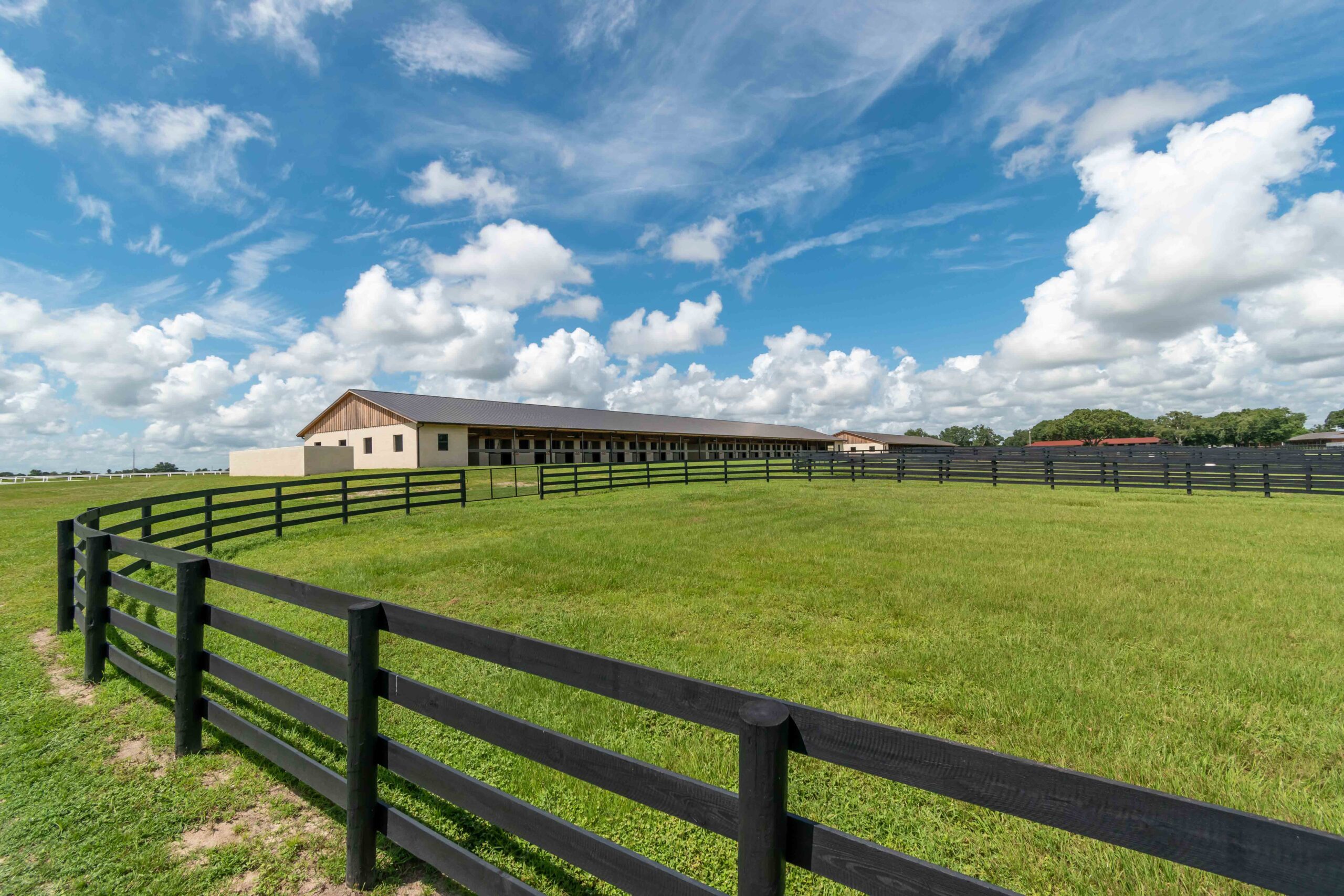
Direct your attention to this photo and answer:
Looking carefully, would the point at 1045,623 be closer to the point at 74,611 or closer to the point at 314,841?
the point at 314,841

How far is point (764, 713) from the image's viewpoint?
64.7 inches

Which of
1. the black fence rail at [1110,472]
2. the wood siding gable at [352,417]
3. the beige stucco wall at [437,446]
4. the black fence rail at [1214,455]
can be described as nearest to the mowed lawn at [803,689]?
the black fence rail at [1110,472]

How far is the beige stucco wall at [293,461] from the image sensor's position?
3509 centimetres

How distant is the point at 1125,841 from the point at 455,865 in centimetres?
245

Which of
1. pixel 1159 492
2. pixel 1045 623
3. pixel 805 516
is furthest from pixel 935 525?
pixel 1159 492

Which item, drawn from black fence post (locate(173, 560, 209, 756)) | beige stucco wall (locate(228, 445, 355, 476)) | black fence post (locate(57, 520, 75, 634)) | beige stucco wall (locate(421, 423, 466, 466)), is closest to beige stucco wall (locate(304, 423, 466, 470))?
Result: beige stucco wall (locate(421, 423, 466, 466))

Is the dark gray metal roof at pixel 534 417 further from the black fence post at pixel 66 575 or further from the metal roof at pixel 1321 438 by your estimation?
the metal roof at pixel 1321 438

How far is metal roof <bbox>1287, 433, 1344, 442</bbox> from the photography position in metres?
94.6

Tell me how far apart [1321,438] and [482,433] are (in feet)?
470

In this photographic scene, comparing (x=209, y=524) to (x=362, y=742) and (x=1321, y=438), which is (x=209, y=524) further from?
(x=1321, y=438)

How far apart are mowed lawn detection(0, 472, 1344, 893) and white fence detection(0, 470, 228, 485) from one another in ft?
147

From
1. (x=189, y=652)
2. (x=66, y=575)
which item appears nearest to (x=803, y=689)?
(x=189, y=652)

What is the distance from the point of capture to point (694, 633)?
225 inches

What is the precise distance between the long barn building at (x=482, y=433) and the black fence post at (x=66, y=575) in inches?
1248
